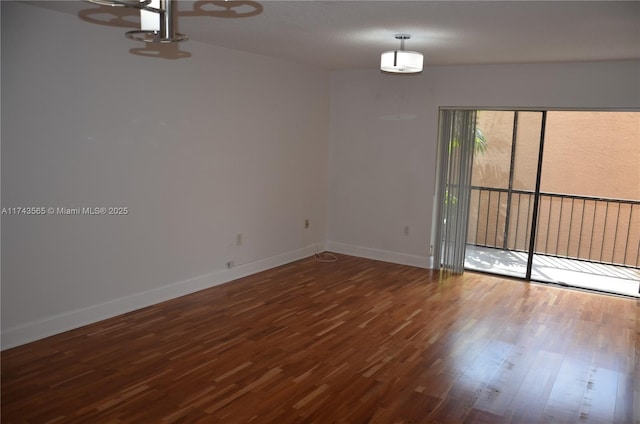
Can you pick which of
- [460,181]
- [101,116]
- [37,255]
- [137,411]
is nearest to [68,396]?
[137,411]

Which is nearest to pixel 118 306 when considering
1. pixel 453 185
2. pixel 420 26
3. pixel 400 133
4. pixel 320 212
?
pixel 320 212

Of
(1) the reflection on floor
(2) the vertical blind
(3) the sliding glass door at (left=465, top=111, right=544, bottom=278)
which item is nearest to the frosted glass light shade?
(2) the vertical blind

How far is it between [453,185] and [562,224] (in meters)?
1.59

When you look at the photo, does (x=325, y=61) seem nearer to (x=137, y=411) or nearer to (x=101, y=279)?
(x=101, y=279)

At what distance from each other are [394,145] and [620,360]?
3.52 meters

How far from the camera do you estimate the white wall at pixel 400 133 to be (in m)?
5.38

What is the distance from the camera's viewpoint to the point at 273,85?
5727 millimetres

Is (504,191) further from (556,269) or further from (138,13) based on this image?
(138,13)

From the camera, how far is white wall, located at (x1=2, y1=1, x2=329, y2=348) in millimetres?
3561

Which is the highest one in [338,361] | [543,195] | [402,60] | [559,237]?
[402,60]

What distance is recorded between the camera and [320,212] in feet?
22.6

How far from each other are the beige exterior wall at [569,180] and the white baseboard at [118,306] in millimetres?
2852

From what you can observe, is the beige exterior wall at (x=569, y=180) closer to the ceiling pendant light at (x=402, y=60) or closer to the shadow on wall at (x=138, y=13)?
the ceiling pendant light at (x=402, y=60)

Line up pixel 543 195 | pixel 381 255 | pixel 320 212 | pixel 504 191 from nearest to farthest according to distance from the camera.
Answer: pixel 504 191 → pixel 543 195 → pixel 381 255 → pixel 320 212
